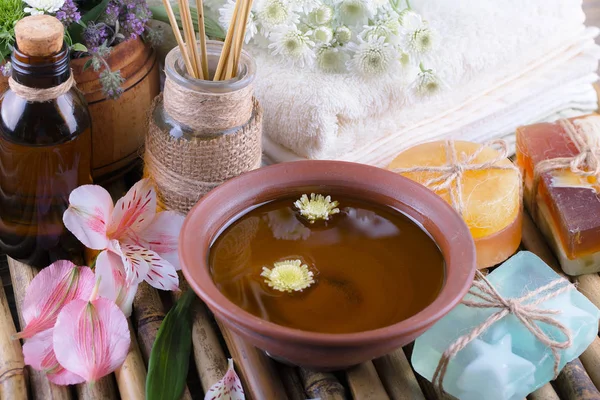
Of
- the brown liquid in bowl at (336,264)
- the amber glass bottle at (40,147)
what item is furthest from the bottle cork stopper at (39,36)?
the brown liquid in bowl at (336,264)

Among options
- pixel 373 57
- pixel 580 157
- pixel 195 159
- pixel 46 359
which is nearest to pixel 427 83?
pixel 373 57

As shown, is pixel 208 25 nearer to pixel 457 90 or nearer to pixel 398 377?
pixel 457 90

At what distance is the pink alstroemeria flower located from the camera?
717 mm

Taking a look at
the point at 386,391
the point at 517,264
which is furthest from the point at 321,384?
the point at 517,264

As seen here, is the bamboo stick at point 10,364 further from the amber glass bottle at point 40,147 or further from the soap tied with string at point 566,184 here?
the soap tied with string at point 566,184

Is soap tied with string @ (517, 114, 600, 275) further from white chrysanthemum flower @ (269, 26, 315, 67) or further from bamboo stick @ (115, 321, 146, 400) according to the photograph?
bamboo stick @ (115, 321, 146, 400)

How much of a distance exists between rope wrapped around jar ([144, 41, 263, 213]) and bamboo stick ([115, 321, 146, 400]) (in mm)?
173

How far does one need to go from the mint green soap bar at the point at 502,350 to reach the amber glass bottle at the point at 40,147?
1.22ft

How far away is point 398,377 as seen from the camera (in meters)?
0.70

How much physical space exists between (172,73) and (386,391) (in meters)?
0.36

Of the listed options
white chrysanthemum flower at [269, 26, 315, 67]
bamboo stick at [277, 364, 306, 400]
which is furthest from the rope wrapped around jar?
bamboo stick at [277, 364, 306, 400]

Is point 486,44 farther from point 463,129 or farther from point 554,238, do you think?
point 554,238

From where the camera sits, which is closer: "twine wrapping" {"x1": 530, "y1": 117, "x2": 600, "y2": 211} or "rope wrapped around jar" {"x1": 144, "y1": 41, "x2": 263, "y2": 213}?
"rope wrapped around jar" {"x1": 144, "y1": 41, "x2": 263, "y2": 213}

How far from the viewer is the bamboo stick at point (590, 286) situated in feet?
2.64
